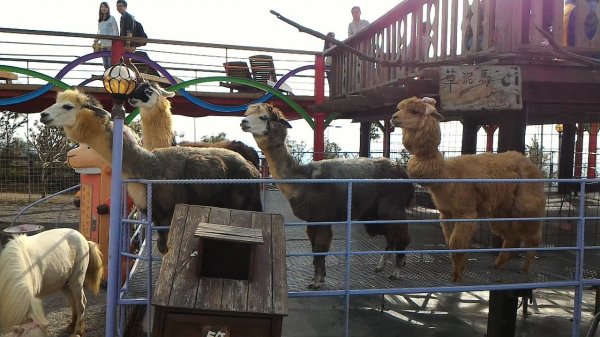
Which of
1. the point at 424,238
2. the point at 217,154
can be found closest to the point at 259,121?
the point at 217,154

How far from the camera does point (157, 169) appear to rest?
438cm

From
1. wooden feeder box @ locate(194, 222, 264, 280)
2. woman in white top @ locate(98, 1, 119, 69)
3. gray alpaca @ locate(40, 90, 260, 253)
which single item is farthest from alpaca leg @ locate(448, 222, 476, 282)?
woman in white top @ locate(98, 1, 119, 69)

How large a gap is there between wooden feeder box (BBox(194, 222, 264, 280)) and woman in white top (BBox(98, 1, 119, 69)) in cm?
750

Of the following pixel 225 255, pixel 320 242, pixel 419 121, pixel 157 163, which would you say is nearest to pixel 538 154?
pixel 419 121

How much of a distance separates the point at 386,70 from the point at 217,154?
10.4 feet

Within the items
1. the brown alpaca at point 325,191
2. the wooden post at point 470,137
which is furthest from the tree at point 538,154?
the brown alpaca at point 325,191

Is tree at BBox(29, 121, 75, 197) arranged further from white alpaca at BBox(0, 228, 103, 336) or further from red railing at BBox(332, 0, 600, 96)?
red railing at BBox(332, 0, 600, 96)

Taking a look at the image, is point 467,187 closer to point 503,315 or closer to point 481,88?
point 481,88

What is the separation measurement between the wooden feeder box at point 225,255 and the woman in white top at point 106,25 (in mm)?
7495

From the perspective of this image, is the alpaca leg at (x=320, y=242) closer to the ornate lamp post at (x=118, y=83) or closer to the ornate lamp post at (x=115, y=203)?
the ornate lamp post at (x=115, y=203)

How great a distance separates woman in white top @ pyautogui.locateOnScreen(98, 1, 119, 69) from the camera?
950cm

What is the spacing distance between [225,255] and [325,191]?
2.14 metres

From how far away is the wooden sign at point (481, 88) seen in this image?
4477mm

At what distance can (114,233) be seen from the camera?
3676 mm
